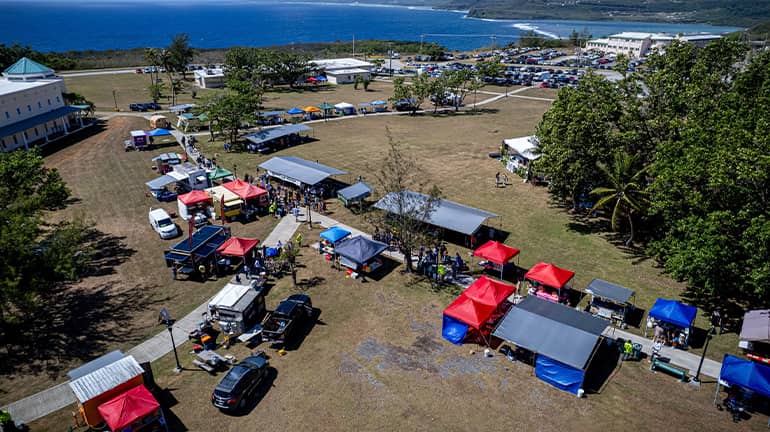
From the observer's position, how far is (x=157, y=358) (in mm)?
20156

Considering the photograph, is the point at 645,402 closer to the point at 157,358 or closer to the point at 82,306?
the point at 157,358

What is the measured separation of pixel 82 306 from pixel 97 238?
8903 mm

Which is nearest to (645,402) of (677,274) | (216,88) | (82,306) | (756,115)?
(677,274)

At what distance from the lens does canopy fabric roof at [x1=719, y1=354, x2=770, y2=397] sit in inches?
653

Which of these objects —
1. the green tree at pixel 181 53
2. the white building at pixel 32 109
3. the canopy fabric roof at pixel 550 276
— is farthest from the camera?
the green tree at pixel 181 53

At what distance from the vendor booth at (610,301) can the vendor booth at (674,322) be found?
1.36 metres

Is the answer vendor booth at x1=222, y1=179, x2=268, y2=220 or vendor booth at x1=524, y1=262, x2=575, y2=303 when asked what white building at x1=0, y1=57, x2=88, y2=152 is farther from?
vendor booth at x1=524, y1=262, x2=575, y2=303

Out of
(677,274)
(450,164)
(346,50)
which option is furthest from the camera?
(346,50)

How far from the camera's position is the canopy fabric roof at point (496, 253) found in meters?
26.3

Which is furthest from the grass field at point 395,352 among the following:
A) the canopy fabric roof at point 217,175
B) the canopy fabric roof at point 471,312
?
the canopy fabric roof at point 217,175

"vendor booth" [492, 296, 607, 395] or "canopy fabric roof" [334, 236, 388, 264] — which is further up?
"canopy fabric roof" [334, 236, 388, 264]

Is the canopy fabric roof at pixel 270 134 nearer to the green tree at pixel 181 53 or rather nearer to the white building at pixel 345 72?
the white building at pixel 345 72

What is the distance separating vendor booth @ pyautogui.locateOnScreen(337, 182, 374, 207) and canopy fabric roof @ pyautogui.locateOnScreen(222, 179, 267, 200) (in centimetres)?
615

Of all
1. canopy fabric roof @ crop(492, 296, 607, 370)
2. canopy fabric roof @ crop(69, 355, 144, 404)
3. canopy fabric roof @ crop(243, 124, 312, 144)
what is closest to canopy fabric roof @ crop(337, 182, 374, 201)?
canopy fabric roof @ crop(243, 124, 312, 144)
